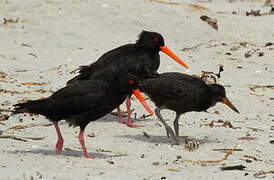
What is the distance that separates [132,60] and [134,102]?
1.16 meters

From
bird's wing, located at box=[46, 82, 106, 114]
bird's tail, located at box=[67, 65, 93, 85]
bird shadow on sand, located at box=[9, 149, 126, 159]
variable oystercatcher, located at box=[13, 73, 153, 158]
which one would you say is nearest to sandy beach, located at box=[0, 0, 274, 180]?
bird shadow on sand, located at box=[9, 149, 126, 159]

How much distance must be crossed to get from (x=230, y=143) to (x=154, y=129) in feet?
4.91

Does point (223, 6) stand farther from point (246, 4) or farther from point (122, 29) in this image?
point (122, 29)

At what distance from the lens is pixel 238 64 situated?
49.0 ft

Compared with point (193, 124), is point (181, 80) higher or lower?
higher

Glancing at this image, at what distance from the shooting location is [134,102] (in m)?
11.8

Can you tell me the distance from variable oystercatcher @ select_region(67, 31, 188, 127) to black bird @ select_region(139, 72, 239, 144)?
87 cm

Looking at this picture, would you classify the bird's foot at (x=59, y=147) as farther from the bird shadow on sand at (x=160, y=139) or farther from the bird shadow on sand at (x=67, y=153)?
the bird shadow on sand at (x=160, y=139)

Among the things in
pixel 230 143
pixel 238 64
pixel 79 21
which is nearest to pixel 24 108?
pixel 230 143

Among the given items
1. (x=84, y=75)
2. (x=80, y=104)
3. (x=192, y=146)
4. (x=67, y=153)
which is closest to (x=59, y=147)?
(x=67, y=153)

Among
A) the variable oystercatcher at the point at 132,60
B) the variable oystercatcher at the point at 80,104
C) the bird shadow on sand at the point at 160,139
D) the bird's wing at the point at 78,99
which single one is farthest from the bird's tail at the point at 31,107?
the variable oystercatcher at the point at 132,60

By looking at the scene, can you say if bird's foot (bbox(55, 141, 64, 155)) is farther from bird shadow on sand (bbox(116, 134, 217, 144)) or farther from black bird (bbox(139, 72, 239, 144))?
black bird (bbox(139, 72, 239, 144))

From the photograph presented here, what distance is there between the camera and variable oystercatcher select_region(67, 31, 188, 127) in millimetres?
10623

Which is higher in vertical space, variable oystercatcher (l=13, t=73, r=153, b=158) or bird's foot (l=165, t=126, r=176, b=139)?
variable oystercatcher (l=13, t=73, r=153, b=158)
